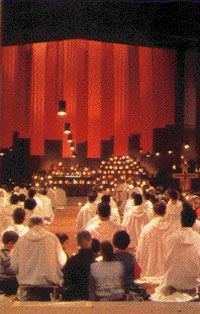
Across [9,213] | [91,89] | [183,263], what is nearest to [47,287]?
[183,263]

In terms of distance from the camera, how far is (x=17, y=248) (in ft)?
19.7

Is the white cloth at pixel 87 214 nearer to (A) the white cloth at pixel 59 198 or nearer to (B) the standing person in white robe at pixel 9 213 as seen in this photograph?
(B) the standing person in white robe at pixel 9 213

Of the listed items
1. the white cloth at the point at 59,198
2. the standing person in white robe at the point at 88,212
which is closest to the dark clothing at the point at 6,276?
the standing person in white robe at the point at 88,212

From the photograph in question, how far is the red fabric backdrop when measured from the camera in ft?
59.6

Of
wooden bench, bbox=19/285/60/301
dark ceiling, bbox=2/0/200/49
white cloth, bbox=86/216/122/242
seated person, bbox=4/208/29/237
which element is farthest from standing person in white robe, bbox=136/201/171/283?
dark ceiling, bbox=2/0/200/49

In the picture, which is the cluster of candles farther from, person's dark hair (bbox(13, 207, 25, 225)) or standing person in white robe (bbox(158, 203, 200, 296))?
standing person in white robe (bbox(158, 203, 200, 296))

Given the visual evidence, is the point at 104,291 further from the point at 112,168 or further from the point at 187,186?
the point at 112,168

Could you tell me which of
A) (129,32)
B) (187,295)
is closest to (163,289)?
(187,295)

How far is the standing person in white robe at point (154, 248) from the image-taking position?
28.8 ft

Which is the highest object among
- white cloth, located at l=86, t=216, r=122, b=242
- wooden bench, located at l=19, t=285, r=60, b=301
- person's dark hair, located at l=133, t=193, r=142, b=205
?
person's dark hair, located at l=133, t=193, r=142, b=205

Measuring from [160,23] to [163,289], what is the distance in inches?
329

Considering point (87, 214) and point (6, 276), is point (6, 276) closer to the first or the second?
point (6, 276)

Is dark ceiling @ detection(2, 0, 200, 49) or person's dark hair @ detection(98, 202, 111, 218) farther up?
dark ceiling @ detection(2, 0, 200, 49)

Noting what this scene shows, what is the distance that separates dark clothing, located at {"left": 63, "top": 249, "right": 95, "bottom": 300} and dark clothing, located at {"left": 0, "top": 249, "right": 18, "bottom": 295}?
1.14 m
